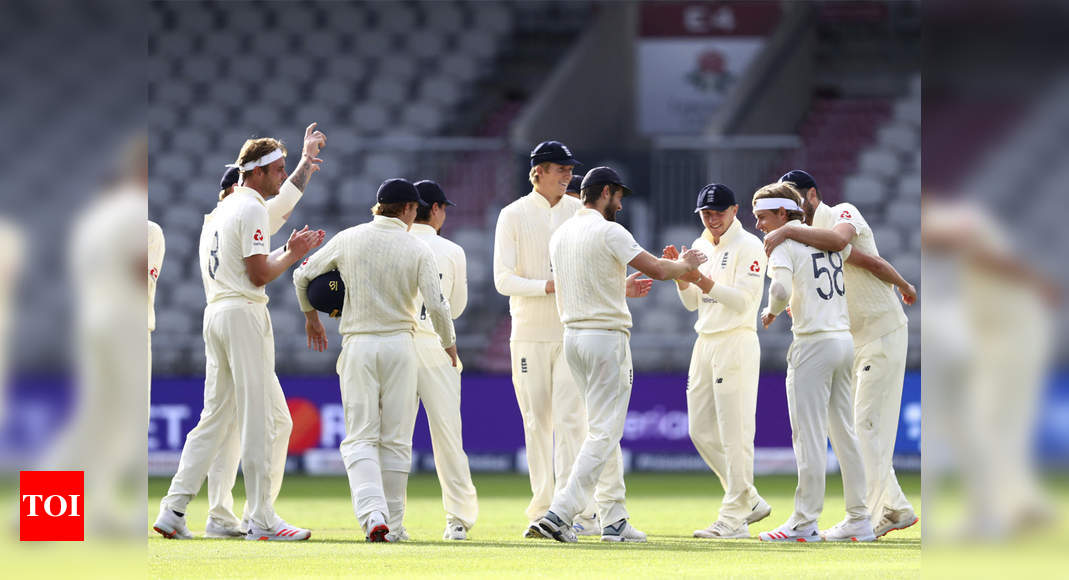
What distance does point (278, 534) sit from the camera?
711cm

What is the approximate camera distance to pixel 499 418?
14.0 meters

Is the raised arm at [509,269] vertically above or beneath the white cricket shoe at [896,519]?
above

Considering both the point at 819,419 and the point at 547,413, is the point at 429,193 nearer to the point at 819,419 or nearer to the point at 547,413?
the point at 547,413

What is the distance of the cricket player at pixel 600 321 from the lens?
6.98 metres

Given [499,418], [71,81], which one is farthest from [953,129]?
[499,418]

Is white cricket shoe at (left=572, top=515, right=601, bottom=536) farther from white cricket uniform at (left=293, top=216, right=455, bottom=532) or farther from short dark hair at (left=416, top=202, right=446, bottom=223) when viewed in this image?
short dark hair at (left=416, top=202, right=446, bottom=223)

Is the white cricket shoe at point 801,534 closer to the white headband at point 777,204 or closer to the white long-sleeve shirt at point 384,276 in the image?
the white headband at point 777,204

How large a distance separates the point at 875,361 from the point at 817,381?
66cm

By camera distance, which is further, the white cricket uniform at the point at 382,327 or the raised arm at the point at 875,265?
the raised arm at the point at 875,265

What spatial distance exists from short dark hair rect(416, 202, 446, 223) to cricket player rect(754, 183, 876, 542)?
206 centimetres

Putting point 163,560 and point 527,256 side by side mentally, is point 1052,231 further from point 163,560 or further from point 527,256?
point 527,256

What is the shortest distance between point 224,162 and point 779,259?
1263cm

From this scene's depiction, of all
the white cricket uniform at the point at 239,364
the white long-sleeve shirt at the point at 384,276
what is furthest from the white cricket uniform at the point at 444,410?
the white cricket uniform at the point at 239,364

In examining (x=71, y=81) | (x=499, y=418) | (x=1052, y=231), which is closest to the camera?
(x=1052, y=231)
